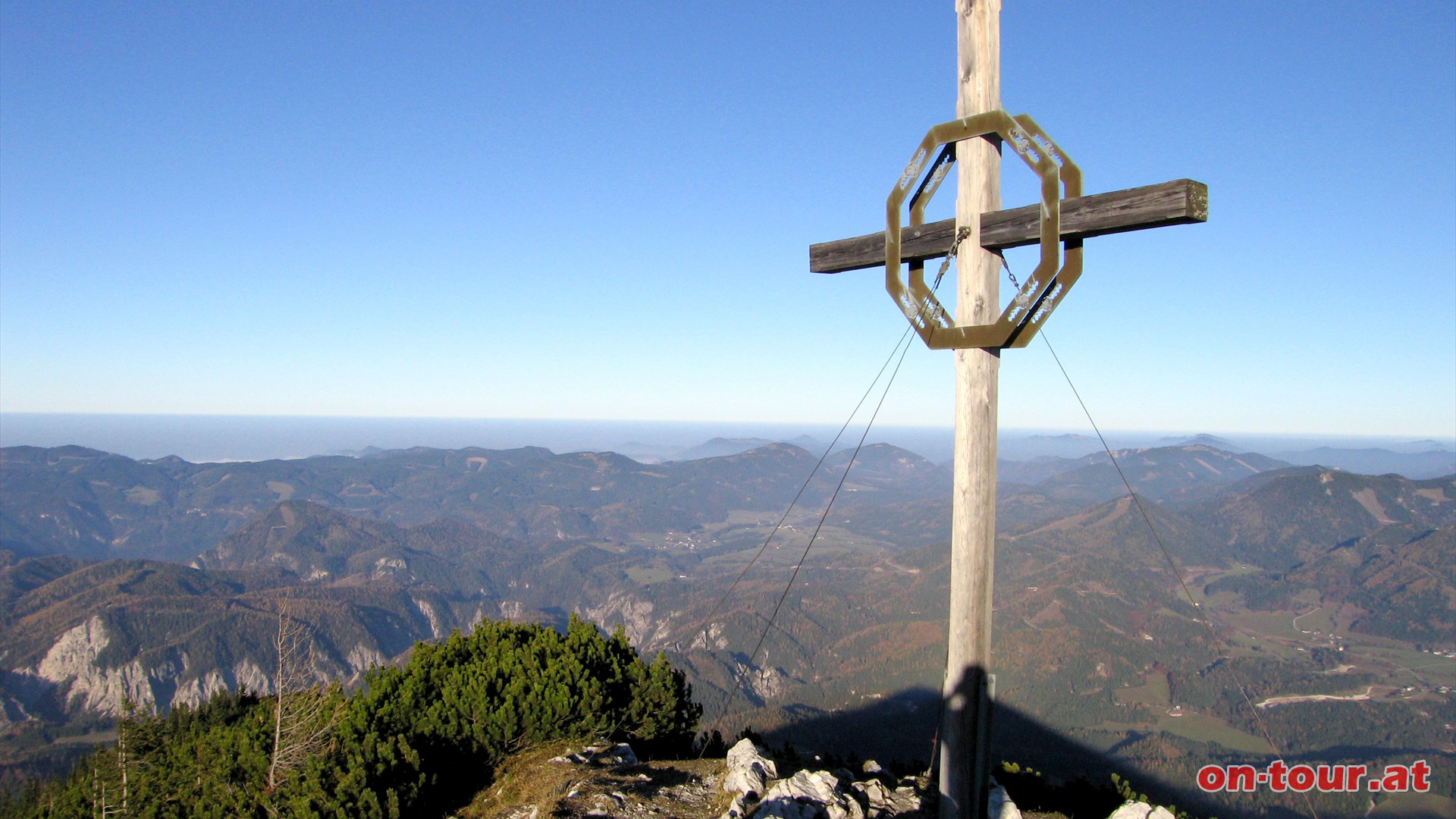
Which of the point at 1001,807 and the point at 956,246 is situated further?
the point at 1001,807

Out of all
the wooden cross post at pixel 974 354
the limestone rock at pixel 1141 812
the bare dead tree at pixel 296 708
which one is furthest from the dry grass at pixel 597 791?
the limestone rock at pixel 1141 812

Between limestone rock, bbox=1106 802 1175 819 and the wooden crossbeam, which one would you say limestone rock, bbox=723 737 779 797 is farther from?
the wooden crossbeam

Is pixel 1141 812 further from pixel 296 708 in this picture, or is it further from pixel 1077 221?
pixel 296 708

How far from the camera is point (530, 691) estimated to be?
41.7ft

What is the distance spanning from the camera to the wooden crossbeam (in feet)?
17.6

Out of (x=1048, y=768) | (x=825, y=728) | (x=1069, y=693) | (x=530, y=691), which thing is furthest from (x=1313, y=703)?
(x=530, y=691)

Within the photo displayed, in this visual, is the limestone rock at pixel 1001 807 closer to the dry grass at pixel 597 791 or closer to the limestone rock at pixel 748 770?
the limestone rock at pixel 748 770

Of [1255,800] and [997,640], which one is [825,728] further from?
[997,640]

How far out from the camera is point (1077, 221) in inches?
229

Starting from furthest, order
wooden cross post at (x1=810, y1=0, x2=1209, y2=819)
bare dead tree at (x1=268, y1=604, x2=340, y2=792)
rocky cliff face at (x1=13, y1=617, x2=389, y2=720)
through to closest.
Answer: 1. rocky cliff face at (x1=13, y1=617, x2=389, y2=720)
2. bare dead tree at (x1=268, y1=604, x2=340, y2=792)
3. wooden cross post at (x1=810, y1=0, x2=1209, y2=819)

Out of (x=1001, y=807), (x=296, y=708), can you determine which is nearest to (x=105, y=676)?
(x=296, y=708)

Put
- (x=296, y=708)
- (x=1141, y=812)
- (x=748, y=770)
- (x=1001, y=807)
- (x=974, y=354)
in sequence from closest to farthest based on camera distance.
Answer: (x=974, y=354) → (x=1001, y=807) → (x=748, y=770) → (x=1141, y=812) → (x=296, y=708)

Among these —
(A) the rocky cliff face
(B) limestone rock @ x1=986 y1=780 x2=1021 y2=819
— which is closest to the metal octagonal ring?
(B) limestone rock @ x1=986 y1=780 x2=1021 y2=819

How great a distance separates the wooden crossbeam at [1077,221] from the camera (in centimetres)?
538
